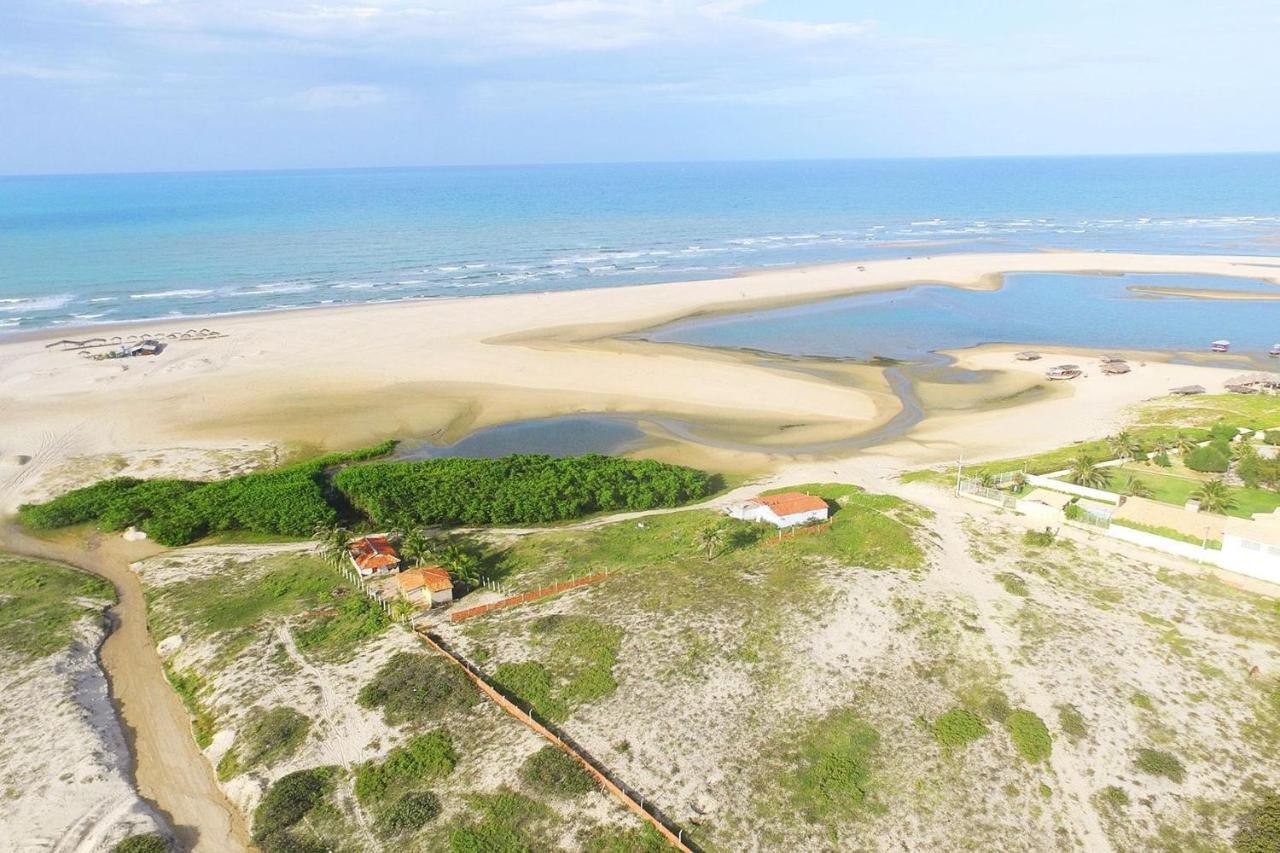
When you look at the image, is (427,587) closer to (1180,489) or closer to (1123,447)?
(1180,489)

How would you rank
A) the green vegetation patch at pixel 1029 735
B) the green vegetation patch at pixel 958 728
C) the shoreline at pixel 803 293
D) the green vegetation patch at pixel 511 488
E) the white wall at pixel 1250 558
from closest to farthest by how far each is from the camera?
1. the green vegetation patch at pixel 1029 735
2. the green vegetation patch at pixel 958 728
3. the white wall at pixel 1250 558
4. the green vegetation patch at pixel 511 488
5. the shoreline at pixel 803 293

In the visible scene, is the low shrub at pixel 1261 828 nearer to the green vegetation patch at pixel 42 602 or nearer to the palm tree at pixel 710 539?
the palm tree at pixel 710 539

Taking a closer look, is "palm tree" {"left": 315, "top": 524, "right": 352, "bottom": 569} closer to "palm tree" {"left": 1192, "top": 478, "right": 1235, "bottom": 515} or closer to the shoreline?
"palm tree" {"left": 1192, "top": 478, "right": 1235, "bottom": 515}

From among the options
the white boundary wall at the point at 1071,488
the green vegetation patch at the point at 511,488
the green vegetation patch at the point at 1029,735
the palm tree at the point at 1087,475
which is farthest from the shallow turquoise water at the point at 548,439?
the green vegetation patch at the point at 1029,735

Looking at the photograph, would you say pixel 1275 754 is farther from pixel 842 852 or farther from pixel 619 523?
pixel 619 523

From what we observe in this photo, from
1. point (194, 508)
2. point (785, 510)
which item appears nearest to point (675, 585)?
point (785, 510)

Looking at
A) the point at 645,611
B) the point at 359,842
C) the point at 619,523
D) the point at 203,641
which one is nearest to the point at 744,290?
the point at 619,523

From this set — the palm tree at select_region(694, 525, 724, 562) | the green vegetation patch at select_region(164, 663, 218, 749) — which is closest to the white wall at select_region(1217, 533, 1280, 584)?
the palm tree at select_region(694, 525, 724, 562)
